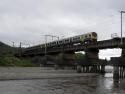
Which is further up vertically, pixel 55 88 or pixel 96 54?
pixel 96 54

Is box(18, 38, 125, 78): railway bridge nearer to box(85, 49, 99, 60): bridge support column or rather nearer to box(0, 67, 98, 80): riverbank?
box(85, 49, 99, 60): bridge support column

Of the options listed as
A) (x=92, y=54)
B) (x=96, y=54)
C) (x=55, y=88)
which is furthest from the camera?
(x=96, y=54)

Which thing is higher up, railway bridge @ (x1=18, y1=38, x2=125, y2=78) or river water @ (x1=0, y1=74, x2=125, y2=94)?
railway bridge @ (x1=18, y1=38, x2=125, y2=78)

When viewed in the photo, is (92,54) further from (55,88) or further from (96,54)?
(55,88)

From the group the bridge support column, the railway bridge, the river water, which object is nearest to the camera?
the river water

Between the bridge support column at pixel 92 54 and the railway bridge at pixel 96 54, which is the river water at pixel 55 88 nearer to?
the railway bridge at pixel 96 54

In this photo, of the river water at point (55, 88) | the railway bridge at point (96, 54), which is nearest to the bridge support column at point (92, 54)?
the railway bridge at point (96, 54)

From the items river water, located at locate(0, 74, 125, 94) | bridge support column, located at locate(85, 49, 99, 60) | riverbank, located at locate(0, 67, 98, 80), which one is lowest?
river water, located at locate(0, 74, 125, 94)

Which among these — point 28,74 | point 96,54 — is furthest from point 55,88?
point 96,54

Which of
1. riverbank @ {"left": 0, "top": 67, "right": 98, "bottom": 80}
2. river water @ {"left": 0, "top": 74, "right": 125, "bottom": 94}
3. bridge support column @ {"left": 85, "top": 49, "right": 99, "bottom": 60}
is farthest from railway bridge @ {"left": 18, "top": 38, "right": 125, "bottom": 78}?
river water @ {"left": 0, "top": 74, "right": 125, "bottom": 94}

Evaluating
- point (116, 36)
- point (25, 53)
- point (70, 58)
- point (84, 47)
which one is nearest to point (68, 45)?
point (70, 58)

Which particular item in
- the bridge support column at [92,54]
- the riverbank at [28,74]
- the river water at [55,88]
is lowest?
the river water at [55,88]

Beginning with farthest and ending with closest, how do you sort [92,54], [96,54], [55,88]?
[96,54] → [92,54] → [55,88]

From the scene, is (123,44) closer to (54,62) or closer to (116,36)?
(116,36)
